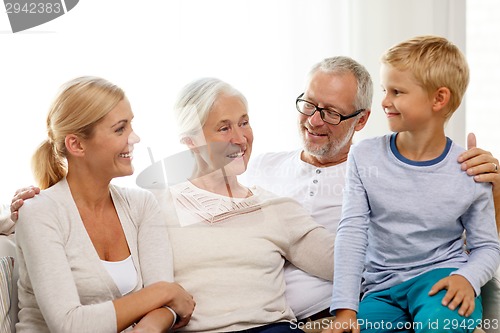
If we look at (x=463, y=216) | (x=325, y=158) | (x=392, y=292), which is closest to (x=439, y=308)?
(x=392, y=292)

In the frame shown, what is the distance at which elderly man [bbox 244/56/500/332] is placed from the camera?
82.0 inches

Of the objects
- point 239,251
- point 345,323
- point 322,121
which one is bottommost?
point 345,323

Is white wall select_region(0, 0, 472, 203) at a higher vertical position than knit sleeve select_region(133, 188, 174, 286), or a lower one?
higher

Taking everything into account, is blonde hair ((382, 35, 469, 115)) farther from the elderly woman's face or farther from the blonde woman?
the blonde woman

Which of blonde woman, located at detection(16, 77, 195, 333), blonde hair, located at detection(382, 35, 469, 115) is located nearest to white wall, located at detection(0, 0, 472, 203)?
blonde woman, located at detection(16, 77, 195, 333)

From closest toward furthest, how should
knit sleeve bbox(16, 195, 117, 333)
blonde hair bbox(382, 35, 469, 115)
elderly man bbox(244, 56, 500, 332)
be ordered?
knit sleeve bbox(16, 195, 117, 333) → blonde hair bbox(382, 35, 469, 115) → elderly man bbox(244, 56, 500, 332)

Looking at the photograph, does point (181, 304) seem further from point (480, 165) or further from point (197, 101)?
point (480, 165)

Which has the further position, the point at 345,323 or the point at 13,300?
the point at 13,300

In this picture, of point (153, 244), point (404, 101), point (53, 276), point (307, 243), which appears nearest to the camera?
point (53, 276)

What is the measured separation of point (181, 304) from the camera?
1693 millimetres

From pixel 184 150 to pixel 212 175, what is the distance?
14 centimetres

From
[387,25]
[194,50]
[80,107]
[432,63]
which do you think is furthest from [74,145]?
[387,25]

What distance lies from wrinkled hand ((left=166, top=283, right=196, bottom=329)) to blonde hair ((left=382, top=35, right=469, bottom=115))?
774mm

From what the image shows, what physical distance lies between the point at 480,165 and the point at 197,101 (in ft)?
2.58
